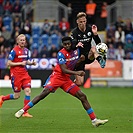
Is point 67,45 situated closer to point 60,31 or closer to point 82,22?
point 82,22

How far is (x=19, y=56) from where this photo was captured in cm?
1391

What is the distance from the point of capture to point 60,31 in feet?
101

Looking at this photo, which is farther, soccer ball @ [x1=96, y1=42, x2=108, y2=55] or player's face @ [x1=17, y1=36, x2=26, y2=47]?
player's face @ [x1=17, y1=36, x2=26, y2=47]

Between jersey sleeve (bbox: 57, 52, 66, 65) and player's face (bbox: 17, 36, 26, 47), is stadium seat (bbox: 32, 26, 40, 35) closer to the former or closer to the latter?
player's face (bbox: 17, 36, 26, 47)

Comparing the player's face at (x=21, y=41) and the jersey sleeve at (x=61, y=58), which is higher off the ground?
the player's face at (x=21, y=41)

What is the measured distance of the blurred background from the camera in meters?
27.3

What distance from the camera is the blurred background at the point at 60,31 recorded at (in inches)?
1077

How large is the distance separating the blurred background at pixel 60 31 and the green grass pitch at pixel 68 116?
21.3 ft

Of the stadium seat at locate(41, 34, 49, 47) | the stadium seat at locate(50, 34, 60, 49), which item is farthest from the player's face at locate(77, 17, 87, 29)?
the stadium seat at locate(41, 34, 49, 47)

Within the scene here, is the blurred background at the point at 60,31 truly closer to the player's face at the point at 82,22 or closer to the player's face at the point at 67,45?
the player's face at the point at 82,22

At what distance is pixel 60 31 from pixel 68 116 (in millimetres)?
17077

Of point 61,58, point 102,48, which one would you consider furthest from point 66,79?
point 102,48

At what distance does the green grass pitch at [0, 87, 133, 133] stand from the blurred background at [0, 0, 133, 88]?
6.49 metres

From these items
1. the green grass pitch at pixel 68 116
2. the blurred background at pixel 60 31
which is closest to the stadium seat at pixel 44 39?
the blurred background at pixel 60 31
